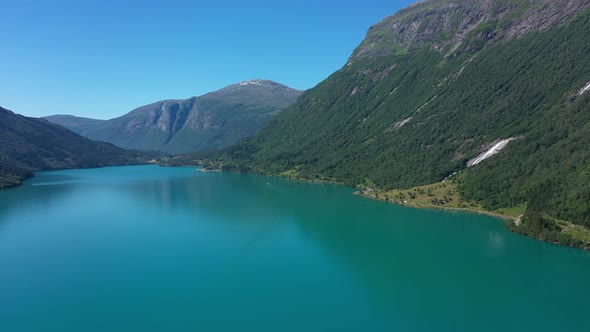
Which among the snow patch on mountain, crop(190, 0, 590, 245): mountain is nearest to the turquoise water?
crop(190, 0, 590, 245): mountain

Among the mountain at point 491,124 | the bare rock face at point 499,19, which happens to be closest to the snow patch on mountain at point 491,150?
the mountain at point 491,124

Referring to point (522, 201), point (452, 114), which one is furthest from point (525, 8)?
point (522, 201)

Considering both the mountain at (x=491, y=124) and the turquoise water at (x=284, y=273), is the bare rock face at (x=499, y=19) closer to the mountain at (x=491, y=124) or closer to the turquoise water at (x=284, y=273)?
the mountain at (x=491, y=124)

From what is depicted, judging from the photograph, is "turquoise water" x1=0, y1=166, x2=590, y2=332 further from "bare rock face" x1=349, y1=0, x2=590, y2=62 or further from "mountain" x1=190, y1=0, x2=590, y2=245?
"bare rock face" x1=349, y1=0, x2=590, y2=62

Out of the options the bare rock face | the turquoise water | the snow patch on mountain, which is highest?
the bare rock face

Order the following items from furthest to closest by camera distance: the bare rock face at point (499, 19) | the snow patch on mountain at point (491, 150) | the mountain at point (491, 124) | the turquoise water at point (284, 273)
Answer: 1. the bare rock face at point (499, 19)
2. the snow patch on mountain at point (491, 150)
3. the mountain at point (491, 124)
4. the turquoise water at point (284, 273)

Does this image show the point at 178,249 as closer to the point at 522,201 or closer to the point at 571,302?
the point at 571,302
